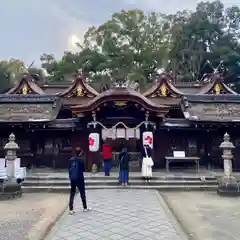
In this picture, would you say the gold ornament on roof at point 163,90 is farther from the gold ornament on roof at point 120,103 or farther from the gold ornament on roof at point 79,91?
the gold ornament on roof at point 120,103

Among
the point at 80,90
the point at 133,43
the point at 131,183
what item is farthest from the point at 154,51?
the point at 131,183

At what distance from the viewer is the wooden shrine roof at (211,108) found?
1616 cm

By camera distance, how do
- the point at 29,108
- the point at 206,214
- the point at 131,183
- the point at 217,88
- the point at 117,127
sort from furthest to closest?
the point at 217,88
the point at 29,108
the point at 117,127
the point at 131,183
the point at 206,214

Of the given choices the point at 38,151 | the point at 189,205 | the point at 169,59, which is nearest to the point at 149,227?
the point at 189,205

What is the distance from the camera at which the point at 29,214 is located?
8352 mm

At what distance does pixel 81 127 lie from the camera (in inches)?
627

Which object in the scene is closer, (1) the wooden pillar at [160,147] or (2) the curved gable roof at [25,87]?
(1) the wooden pillar at [160,147]

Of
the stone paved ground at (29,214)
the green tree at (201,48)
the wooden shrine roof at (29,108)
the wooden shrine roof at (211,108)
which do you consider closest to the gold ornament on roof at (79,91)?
the wooden shrine roof at (29,108)

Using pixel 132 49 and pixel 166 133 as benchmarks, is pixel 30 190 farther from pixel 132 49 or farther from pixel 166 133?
pixel 132 49

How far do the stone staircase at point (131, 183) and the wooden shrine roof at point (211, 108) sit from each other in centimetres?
403

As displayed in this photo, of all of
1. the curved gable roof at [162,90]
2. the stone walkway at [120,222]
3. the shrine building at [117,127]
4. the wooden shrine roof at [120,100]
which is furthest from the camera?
the curved gable roof at [162,90]

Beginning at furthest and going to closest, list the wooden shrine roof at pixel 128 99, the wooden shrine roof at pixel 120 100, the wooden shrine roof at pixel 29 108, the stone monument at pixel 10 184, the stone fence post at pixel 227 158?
the wooden shrine roof at pixel 29 108, the wooden shrine roof at pixel 128 99, the wooden shrine roof at pixel 120 100, the stone fence post at pixel 227 158, the stone monument at pixel 10 184

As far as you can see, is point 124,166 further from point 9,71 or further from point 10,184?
point 9,71

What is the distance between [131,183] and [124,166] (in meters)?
1.09
